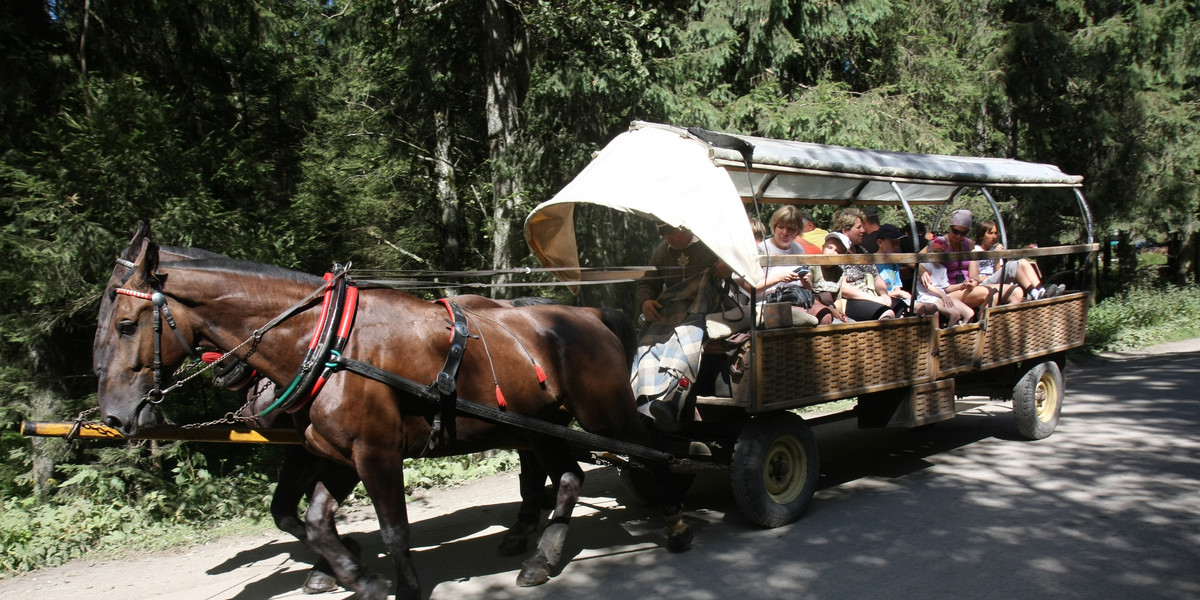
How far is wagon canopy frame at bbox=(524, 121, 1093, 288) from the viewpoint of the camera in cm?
508

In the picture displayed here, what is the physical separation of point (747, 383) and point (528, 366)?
1491 millimetres

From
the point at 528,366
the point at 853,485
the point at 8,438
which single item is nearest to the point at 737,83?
the point at 853,485

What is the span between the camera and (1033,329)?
26.1ft

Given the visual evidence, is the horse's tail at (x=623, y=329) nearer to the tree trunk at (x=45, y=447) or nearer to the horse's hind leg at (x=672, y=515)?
the horse's hind leg at (x=672, y=515)

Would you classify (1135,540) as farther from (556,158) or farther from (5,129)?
(5,129)

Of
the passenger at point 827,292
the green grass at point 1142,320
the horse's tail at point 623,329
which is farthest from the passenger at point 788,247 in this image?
the green grass at point 1142,320

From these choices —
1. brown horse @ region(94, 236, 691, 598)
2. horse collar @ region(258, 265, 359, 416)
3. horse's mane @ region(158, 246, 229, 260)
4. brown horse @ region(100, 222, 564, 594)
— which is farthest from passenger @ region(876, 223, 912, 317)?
horse's mane @ region(158, 246, 229, 260)

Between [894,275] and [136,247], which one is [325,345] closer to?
[136,247]

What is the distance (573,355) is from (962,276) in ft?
15.4

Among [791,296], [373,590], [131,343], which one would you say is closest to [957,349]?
[791,296]

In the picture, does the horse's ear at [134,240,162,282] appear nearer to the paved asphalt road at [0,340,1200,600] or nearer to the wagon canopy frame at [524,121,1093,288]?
the paved asphalt road at [0,340,1200,600]

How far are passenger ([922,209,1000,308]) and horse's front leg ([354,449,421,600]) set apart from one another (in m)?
5.07

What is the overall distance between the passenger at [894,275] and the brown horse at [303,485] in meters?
3.56

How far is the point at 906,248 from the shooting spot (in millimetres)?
8469
